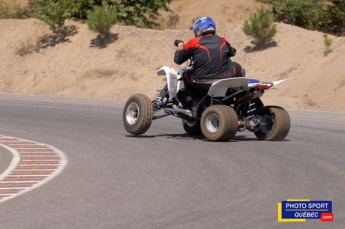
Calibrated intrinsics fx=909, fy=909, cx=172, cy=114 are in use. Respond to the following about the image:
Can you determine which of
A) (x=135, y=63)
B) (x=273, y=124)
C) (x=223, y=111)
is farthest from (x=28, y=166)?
(x=135, y=63)

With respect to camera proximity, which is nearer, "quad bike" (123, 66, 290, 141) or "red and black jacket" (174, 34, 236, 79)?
"quad bike" (123, 66, 290, 141)

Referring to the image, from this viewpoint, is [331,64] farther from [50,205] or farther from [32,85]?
[50,205]

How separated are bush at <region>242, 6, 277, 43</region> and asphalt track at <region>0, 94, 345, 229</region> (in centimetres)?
1244

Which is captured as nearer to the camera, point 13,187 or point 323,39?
point 13,187

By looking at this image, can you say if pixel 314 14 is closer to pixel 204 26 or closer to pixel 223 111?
pixel 204 26

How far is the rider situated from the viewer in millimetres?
14359

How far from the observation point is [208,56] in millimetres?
14352

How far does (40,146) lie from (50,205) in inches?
215

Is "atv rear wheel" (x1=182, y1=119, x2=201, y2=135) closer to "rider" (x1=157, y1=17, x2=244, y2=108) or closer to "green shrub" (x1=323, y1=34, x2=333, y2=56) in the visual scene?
"rider" (x1=157, y1=17, x2=244, y2=108)

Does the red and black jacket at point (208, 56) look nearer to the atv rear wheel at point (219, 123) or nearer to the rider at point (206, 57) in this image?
the rider at point (206, 57)

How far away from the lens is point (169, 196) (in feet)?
31.0

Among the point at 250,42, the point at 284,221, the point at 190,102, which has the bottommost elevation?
the point at 284,221

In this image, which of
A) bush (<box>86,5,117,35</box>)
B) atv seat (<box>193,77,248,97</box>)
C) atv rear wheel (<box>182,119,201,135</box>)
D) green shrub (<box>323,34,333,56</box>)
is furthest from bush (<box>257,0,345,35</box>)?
atv seat (<box>193,77,248,97</box>)

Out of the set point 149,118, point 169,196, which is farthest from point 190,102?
point 169,196
